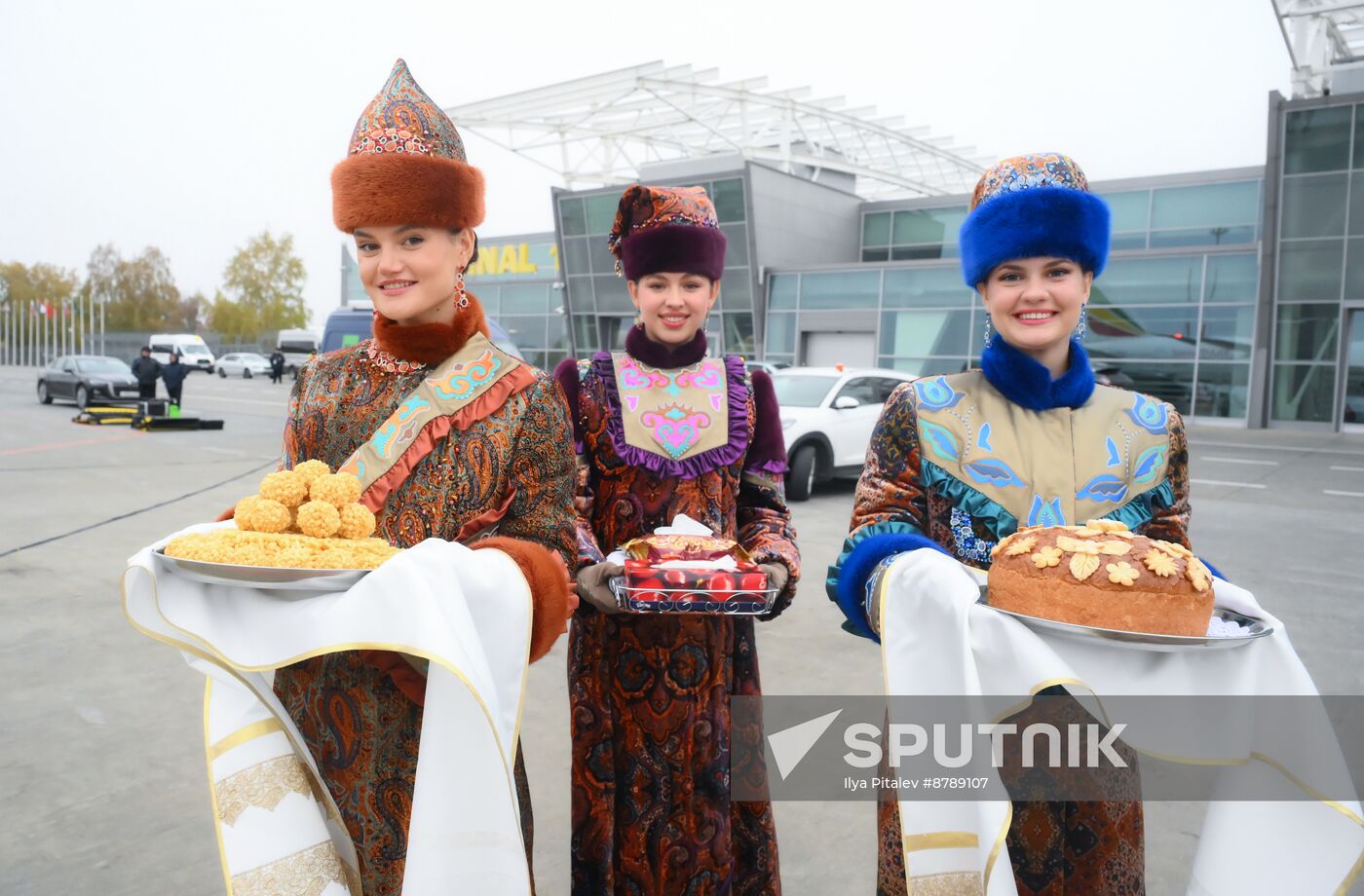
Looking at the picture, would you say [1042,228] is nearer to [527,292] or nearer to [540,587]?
[540,587]

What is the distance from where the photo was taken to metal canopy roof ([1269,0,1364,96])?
811 inches

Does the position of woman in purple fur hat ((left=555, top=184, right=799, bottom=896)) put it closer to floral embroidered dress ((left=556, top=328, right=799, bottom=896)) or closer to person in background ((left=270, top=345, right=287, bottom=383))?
floral embroidered dress ((left=556, top=328, right=799, bottom=896))

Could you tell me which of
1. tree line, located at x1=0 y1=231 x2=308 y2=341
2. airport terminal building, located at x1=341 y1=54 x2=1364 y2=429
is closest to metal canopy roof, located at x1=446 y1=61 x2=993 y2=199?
airport terminal building, located at x1=341 y1=54 x2=1364 y2=429

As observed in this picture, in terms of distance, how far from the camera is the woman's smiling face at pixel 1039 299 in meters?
1.75

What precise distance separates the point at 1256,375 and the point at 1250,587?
54.9 ft

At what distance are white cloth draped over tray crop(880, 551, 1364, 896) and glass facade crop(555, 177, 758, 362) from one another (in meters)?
25.6

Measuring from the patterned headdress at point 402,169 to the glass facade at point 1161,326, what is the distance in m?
20.2

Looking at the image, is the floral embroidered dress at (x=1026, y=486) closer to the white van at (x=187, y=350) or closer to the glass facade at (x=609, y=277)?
the glass facade at (x=609, y=277)

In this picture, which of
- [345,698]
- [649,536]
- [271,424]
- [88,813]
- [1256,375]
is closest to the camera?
[345,698]

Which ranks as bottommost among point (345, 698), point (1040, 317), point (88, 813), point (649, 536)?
point (88, 813)

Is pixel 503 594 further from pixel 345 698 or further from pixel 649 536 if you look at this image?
pixel 649 536

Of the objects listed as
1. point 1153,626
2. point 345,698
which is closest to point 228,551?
point 345,698

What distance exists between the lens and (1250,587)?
6598mm

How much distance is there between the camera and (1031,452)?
178 centimetres
